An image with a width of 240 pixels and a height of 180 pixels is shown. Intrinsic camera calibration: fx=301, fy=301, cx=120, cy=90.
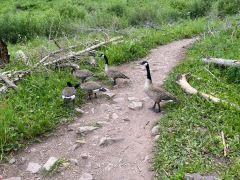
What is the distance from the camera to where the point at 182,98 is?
6.83 meters

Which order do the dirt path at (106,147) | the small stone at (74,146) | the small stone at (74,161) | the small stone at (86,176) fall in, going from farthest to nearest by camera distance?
1. the small stone at (74,146)
2. the small stone at (74,161)
3. the dirt path at (106,147)
4. the small stone at (86,176)

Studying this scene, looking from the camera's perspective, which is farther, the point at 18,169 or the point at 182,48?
the point at 182,48

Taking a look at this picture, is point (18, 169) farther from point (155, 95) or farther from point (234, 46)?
point (234, 46)

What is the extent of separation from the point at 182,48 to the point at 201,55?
1902mm

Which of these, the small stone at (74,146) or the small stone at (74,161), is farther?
the small stone at (74,146)

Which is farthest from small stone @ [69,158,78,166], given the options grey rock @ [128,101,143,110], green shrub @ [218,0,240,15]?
green shrub @ [218,0,240,15]

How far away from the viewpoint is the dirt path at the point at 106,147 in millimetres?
4930

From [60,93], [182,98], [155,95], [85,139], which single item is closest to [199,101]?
[182,98]

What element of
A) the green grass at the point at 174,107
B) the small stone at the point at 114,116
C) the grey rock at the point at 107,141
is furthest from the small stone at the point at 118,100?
the grey rock at the point at 107,141

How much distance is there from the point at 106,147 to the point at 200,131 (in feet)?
5.74

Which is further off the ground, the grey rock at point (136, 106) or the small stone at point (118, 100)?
the grey rock at point (136, 106)

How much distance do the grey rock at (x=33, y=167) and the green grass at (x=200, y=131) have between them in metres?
1.99

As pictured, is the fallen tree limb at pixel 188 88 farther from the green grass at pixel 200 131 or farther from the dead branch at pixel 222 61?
the dead branch at pixel 222 61

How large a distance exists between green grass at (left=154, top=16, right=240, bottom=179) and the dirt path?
0.32 meters
